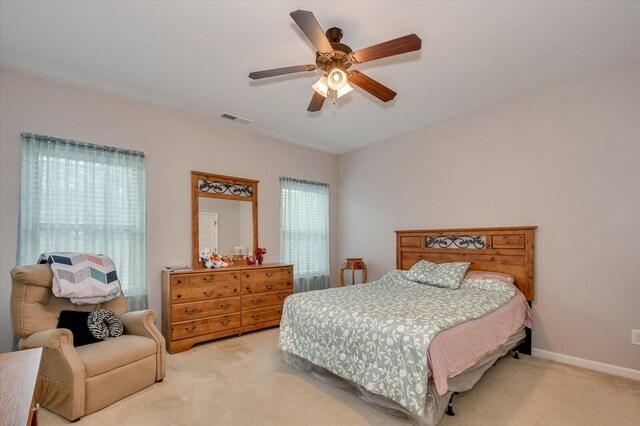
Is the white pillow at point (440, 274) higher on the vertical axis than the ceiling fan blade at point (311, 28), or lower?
lower

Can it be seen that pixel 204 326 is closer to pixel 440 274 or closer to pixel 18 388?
pixel 18 388

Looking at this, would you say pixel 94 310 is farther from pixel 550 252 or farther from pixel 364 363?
pixel 550 252

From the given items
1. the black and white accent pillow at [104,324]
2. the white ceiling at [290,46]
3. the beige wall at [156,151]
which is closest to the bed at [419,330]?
the black and white accent pillow at [104,324]

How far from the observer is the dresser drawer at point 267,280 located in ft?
13.5

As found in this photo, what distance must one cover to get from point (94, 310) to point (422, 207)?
3981 millimetres

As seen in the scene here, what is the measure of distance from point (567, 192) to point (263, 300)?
370 centimetres

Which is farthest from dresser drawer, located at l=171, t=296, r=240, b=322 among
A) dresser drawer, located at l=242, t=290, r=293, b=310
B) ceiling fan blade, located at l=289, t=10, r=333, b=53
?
ceiling fan blade, located at l=289, t=10, r=333, b=53

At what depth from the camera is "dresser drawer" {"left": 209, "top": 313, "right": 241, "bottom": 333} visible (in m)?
3.76

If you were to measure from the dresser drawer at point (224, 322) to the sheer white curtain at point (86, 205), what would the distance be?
0.78 m

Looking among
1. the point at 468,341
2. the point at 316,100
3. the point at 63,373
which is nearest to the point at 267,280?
the point at 63,373

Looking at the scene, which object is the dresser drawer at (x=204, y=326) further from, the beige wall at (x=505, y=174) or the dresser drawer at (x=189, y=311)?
the beige wall at (x=505, y=174)

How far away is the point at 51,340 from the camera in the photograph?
221cm

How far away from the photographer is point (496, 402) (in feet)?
7.84

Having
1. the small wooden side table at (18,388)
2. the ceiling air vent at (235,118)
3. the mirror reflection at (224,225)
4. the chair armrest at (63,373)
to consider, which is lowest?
the chair armrest at (63,373)
